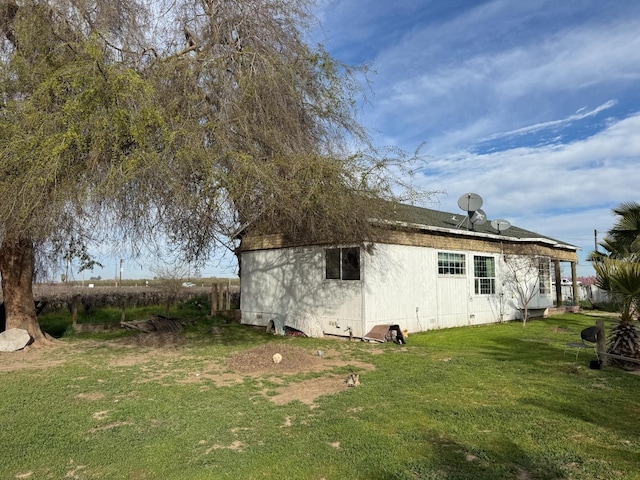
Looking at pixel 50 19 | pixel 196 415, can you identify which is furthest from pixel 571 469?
pixel 50 19

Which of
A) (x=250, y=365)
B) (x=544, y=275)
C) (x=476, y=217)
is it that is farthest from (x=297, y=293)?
(x=544, y=275)

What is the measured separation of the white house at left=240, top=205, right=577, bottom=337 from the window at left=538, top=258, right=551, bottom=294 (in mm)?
1208

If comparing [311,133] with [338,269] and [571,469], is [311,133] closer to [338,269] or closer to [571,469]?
[338,269]

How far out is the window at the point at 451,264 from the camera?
50.2 feet

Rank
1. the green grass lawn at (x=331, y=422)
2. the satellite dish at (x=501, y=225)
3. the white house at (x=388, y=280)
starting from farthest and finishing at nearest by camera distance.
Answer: the satellite dish at (x=501, y=225) → the white house at (x=388, y=280) → the green grass lawn at (x=331, y=422)

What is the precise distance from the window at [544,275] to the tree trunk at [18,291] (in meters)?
18.5

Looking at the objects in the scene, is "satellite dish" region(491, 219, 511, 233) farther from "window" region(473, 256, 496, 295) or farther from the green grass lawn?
the green grass lawn

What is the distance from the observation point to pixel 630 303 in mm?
8445

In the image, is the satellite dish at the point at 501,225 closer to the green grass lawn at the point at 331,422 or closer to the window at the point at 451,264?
the window at the point at 451,264

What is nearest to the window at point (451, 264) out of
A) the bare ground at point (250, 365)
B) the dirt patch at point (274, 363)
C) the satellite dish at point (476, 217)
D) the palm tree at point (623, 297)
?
the satellite dish at point (476, 217)

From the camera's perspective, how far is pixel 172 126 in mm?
7688

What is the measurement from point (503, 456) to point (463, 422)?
3.23 feet

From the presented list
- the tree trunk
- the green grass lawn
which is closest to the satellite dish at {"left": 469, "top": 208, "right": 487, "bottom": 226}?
the green grass lawn

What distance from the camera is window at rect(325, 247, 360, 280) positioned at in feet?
43.1
